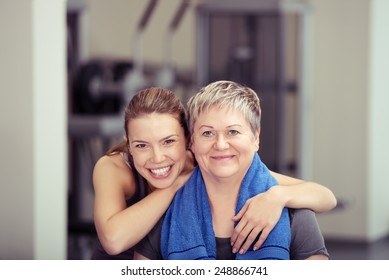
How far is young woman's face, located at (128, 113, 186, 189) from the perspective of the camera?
1423mm

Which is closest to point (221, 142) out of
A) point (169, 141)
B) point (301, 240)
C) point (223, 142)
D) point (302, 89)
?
point (223, 142)

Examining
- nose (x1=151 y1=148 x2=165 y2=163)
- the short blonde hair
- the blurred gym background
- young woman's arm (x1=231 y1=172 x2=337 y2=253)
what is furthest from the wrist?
the blurred gym background

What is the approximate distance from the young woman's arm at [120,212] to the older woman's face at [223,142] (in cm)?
10

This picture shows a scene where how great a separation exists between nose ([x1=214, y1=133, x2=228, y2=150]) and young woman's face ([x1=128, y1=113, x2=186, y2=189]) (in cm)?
9

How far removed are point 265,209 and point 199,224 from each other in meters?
0.13

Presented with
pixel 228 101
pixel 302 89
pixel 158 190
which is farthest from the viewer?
pixel 302 89

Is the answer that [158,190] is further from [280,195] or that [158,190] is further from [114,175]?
[280,195]

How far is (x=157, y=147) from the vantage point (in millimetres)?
1428

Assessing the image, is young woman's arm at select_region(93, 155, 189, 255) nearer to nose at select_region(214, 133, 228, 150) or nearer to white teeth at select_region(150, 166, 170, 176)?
white teeth at select_region(150, 166, 170, 176)

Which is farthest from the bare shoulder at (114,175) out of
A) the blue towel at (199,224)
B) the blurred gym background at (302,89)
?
the blurred gym background at (302,89)

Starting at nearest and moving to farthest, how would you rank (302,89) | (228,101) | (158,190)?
(228,101), (158,190), (302,89)
